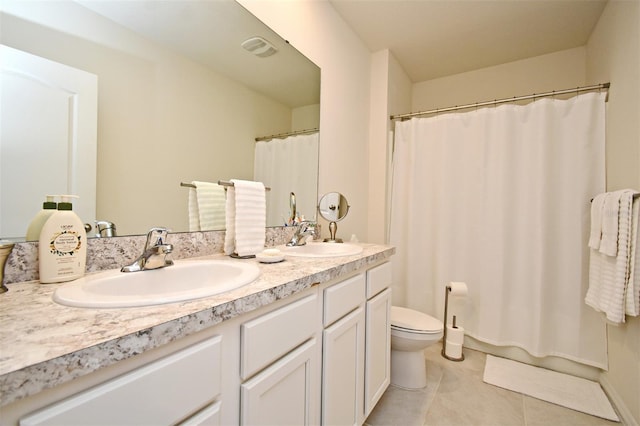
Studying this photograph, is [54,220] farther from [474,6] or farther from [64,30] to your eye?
[474,6]

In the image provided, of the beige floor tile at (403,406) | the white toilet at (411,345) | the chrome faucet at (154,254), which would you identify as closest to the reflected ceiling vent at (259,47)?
the chrome faucet at (154,254)

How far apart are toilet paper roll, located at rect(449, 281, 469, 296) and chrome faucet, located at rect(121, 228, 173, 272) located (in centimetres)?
179

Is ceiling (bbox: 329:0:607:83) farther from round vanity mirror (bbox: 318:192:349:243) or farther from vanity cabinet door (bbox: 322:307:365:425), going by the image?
vanity cabinet door (bbox: 322:307:365:425)

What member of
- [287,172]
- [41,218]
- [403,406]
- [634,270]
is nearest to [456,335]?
[403,406]

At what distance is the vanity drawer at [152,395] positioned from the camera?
386mm

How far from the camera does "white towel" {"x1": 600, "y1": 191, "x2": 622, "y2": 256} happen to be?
4.57ft

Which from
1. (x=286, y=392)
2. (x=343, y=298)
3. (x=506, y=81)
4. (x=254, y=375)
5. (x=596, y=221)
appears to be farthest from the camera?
(x=506, y=81)

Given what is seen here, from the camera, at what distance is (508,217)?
198 cm

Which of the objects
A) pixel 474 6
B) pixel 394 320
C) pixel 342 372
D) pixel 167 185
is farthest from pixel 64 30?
pixel 474 6

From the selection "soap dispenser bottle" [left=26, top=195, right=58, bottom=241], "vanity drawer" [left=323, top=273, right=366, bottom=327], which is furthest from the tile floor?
"soap dispenser bottle" [left=26, top=195, right=58, bottom=241]

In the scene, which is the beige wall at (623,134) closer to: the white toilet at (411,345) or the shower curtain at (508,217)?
the shower curtain at (508,217)

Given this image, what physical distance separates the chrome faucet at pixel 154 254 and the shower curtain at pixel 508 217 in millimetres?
1839

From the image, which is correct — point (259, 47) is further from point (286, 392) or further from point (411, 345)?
point (411, 345)

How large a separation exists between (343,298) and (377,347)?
1.53ft
